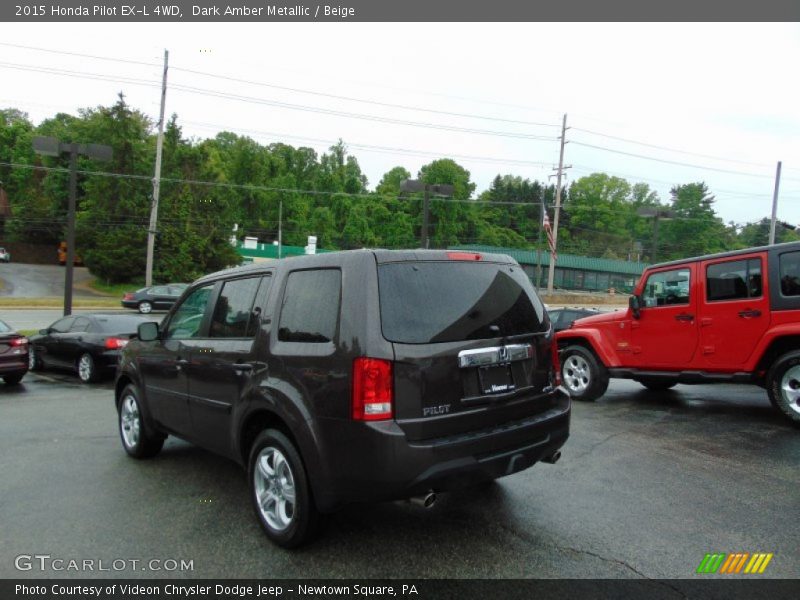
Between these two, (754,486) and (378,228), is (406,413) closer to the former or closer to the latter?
(754,486)

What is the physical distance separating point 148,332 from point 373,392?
3.08 metres

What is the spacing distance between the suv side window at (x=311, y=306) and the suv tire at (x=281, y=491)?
2.20ft

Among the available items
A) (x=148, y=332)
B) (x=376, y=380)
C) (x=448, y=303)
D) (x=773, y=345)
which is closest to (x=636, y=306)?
(x=773, y=345)

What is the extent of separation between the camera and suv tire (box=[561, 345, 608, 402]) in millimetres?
8375

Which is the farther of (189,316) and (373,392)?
(189,316)

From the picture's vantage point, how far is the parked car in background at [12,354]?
10.1 metres

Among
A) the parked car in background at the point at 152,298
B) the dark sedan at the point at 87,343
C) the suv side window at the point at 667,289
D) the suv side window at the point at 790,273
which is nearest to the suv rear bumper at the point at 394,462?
the suv side window at the point at 790,273

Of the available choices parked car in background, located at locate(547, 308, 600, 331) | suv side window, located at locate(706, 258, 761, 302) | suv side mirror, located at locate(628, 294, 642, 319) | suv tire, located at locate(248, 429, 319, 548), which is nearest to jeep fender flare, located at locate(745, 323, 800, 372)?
suv side window, located at locate(706, 258, 761, 302)

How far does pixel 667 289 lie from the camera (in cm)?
766

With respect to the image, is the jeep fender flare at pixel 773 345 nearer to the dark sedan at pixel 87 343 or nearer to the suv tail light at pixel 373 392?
the suv tail light at pixel 373 392

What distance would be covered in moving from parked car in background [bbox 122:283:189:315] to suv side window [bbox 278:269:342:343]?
27.9 meters

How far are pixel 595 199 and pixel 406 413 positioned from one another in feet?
359

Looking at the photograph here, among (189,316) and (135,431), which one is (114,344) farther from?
(189,316)

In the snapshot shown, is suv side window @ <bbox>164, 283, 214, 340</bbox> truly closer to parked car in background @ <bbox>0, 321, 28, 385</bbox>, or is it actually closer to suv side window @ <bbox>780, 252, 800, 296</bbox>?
suv side window @ <bbox>780, 252, 800, 296</bbox>
